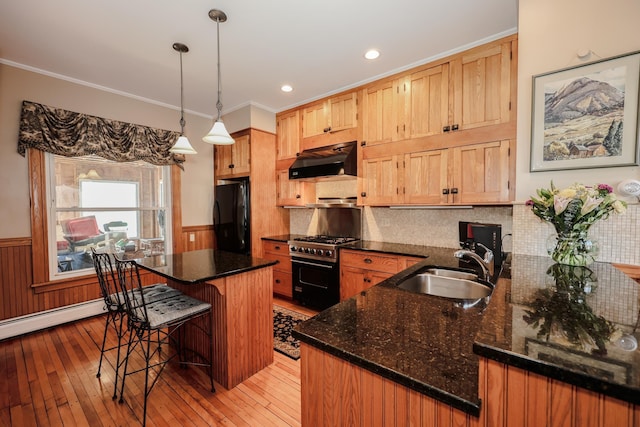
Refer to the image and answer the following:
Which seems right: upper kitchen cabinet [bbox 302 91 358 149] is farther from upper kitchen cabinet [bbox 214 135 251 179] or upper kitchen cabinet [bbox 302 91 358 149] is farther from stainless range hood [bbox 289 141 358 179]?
upper kitchen cabinet [bbox 214 135 251 179]

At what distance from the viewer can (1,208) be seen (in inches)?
104

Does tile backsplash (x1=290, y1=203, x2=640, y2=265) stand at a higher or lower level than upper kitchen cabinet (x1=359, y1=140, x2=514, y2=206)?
lower

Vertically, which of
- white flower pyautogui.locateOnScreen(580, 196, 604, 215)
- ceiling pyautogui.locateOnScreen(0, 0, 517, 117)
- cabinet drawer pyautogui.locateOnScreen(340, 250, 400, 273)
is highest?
ceiling pyautogui.locateOnScreen(0, 0, 517, 117)

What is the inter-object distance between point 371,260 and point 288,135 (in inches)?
87.7

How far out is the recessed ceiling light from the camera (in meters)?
2.55

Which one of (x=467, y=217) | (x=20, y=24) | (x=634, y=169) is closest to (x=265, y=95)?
(x=20, y=24)

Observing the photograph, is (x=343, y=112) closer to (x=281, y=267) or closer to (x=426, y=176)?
(x=426, y=176)

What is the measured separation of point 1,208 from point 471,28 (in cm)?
477

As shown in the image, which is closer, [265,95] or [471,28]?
[471,28]

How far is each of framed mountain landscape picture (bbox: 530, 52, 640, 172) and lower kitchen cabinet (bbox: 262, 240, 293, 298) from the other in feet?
9.27

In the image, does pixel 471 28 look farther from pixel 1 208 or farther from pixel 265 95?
pixel 1 208

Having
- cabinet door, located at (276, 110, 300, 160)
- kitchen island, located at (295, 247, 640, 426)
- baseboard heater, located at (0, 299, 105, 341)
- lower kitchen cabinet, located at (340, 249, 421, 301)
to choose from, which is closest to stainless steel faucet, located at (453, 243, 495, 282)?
kitchen island, located at (295, 247, 640, 426)

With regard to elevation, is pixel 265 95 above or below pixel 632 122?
above

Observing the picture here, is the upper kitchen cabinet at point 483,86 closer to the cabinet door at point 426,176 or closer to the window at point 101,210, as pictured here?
the cabinet door at point 426,176
